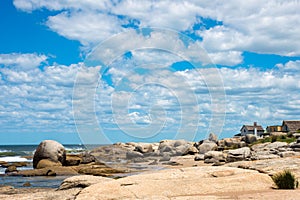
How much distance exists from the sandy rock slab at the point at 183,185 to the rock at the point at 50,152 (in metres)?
26.6

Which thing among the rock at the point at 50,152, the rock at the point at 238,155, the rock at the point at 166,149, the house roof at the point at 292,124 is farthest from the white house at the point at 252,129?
the rock at the point at 50,152

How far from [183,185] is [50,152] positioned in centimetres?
2865

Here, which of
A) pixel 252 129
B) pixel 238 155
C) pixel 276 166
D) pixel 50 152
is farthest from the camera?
pixel 252 129

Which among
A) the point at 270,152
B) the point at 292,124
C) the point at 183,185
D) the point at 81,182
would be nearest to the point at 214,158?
the point at 270,152

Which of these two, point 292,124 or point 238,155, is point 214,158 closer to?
point 238,155

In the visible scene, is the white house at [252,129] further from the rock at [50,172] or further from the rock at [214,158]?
the rock at [50,172]

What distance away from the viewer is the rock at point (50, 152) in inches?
1583

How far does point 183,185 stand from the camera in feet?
45.9

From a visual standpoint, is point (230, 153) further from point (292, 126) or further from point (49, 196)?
point (292, 126)

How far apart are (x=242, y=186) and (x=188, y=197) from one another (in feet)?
9.45

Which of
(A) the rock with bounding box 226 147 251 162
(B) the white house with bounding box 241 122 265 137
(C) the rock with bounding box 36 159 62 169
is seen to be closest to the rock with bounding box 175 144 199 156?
(A) the rock with bounding box 226 147 251 162

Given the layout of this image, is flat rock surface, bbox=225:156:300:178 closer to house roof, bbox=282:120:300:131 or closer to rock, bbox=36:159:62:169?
rock, bbox=36:159:62:169

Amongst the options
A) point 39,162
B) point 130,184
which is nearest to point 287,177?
point 130,184

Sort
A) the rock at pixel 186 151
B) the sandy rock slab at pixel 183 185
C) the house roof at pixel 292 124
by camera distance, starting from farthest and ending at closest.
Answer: the house roof at pixel 292 124, the rock at pixel 186 151, the sandy rock slab at pixel 183 185
